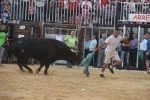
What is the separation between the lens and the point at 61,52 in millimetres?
15367

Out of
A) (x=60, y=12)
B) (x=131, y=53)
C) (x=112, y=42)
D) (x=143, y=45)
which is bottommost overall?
(x=131, y=53)

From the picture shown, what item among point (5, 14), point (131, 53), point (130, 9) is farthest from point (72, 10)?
point (131, 53)

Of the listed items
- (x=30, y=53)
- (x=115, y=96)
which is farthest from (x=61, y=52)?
(x=115, y=96)

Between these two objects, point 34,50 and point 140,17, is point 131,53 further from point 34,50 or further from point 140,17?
point 34,50

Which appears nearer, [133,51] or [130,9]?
[133,51]

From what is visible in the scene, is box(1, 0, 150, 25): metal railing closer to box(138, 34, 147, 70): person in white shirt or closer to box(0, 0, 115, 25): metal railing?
box(0, 0, 115, 25): metal railing

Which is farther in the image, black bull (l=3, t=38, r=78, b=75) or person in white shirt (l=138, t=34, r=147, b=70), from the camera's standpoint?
person in white shirt (l=138, t=34, r=147, b=70)

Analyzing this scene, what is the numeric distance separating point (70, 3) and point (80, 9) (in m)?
0.63

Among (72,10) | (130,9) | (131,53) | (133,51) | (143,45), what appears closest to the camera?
(143,45)

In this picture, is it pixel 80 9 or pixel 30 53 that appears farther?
pixel 80 9

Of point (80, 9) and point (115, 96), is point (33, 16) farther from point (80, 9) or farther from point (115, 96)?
point (115, 96)

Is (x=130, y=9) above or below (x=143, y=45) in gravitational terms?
above

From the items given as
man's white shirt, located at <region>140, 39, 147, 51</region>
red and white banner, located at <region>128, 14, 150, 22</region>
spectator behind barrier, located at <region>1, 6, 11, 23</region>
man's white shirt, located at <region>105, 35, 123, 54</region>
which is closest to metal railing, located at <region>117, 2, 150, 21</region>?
red and white banner, located at <region>128, 14, 150, 22</region>

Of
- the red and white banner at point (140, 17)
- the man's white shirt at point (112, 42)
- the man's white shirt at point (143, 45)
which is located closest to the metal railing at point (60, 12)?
the red and white banner at point (140, 17)
